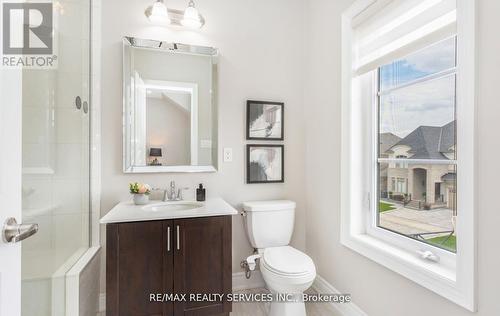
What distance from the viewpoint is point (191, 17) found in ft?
6.43

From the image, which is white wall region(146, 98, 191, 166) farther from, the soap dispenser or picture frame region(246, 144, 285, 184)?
picture frame region(246, 144, 285, 184)

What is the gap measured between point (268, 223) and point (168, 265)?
779 millimetres

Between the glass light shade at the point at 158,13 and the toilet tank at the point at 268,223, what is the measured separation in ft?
5.06

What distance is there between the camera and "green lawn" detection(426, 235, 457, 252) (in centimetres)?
125

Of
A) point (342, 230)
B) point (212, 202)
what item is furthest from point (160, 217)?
point (342, 230)

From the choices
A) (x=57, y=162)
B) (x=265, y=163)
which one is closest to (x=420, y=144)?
(x=265, y=163)

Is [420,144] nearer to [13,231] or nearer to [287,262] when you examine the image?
[287,262]

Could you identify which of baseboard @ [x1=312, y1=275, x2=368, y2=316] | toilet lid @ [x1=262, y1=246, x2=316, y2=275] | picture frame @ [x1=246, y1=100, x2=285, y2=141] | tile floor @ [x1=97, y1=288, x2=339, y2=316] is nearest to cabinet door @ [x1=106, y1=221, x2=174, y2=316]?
tile floor @ [x1=97, y1=288, x2=339, y2=316]

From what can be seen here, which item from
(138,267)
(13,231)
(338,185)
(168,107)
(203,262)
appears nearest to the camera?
(13,231)

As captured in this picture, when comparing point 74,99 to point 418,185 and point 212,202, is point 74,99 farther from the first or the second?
point 418,185

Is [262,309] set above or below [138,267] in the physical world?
below

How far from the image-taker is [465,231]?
107cm

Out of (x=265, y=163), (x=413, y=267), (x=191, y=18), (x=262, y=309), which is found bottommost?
(x=262, y=309)

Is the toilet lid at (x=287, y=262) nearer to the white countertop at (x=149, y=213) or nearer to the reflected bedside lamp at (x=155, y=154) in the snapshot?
the white countertop at (x=149, y=213)
